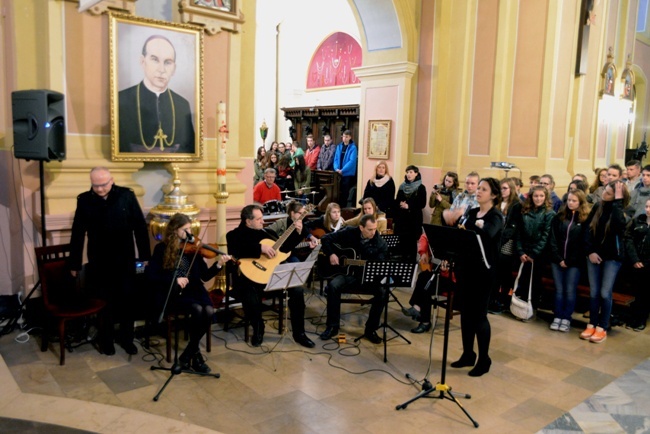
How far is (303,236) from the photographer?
5695 mm

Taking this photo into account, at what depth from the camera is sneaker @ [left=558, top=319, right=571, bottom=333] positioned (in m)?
6.05

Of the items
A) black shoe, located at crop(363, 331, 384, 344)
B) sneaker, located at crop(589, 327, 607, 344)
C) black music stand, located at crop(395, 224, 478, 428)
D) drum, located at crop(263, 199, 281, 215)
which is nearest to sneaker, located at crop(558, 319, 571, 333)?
sneaker, located at crop(589, 327, 607, 344)

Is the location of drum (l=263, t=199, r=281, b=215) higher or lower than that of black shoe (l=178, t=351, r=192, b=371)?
higher

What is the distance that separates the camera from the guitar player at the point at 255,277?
5.28 m

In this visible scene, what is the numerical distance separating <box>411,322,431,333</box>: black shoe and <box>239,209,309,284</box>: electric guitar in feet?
5.19

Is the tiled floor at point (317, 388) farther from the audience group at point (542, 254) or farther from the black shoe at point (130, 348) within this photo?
the audience group at point (542, 254)

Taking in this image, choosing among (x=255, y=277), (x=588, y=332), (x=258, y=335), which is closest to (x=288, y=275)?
(x=255, y=277)

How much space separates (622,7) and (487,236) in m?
10.1

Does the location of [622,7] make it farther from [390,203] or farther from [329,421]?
[329,421]

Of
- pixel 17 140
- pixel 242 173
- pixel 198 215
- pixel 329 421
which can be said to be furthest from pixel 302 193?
pixel 329 421

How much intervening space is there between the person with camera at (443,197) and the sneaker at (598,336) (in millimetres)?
2641

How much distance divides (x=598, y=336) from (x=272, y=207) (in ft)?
13.6

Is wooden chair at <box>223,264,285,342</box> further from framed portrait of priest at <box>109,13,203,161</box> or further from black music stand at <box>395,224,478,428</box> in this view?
black music stand at <box>395,224,478,428</box>

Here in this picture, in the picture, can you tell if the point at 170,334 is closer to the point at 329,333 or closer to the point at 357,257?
the point at 329,333
